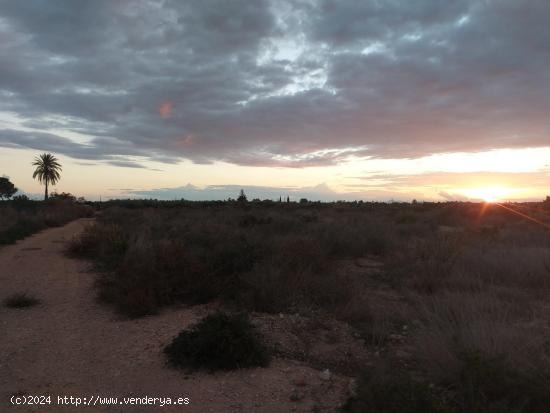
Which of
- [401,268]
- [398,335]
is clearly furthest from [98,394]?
[401,268]

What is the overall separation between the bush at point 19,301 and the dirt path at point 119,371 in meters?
0.20

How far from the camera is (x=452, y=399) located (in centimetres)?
480

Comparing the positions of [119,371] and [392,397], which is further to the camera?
[119,371]

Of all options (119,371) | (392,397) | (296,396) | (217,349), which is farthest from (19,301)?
(392,397)

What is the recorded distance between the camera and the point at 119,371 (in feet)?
19.8

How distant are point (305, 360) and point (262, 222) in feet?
51.1

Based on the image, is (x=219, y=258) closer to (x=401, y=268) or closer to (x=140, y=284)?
(x=140, y=284)

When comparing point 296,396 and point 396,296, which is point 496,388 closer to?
point 296,396

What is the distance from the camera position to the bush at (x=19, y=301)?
924 cm

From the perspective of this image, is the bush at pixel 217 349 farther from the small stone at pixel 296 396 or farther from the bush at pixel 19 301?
the bush at pixel 19 301

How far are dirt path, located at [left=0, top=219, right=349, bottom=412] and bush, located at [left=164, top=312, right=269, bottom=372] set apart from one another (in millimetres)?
Answer: 139

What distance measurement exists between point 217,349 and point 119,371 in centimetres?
118

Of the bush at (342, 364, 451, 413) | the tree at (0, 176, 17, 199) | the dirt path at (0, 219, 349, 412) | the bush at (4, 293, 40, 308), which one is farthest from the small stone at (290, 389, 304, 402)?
the tree at (0, 176, 17, 199)

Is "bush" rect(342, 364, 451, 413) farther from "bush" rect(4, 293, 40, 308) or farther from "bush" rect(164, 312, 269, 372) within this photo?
"bush" rect(4, 293, 40, 308)
